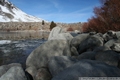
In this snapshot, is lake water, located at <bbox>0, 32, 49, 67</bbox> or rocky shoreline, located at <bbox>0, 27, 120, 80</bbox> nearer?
rocky shoreline, located at <bbox>0, 27, 120, 80</bbox>

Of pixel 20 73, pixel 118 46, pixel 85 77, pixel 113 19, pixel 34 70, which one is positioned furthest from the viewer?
pixel 113 19

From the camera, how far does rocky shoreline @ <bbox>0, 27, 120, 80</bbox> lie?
3.14 meters

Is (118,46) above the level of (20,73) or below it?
above

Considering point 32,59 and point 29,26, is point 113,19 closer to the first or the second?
point 32,59

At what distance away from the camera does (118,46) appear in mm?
6074

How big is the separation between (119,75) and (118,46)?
3.08 m

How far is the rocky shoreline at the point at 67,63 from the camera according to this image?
314 centimetres

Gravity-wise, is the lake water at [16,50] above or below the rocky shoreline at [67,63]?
below

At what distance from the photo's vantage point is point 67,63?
14.2 ft

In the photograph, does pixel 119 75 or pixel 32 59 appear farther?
pixel 32 59

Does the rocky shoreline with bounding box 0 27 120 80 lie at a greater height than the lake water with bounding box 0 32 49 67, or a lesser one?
greater

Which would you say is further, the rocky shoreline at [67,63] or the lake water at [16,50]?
the lake water at [16,50]

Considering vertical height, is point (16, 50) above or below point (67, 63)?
below

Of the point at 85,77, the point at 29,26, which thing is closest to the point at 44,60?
the point at 85,77
